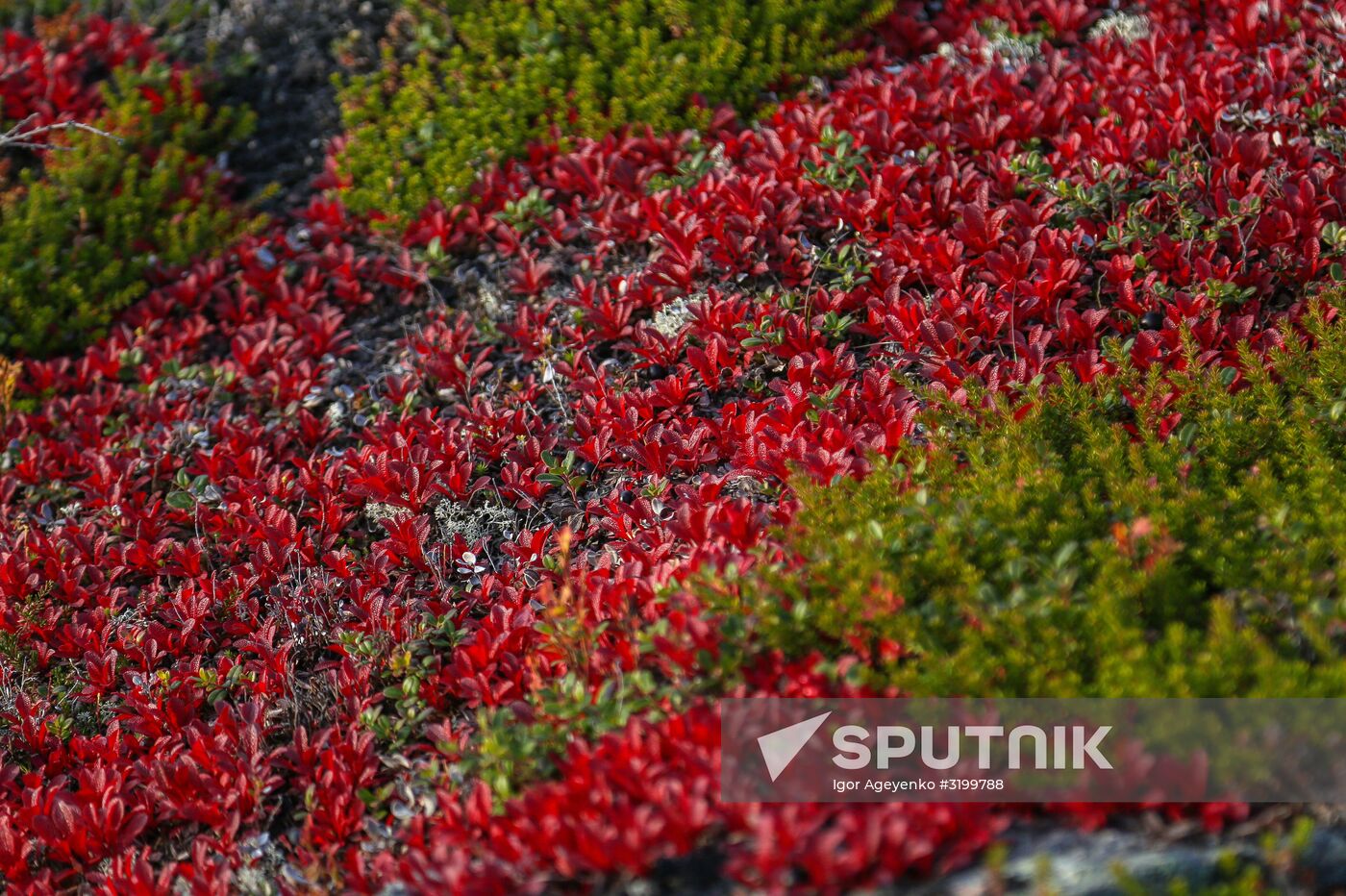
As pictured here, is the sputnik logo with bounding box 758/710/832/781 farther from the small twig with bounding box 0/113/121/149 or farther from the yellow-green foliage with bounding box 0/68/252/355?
the yellow-green foliage with bounding box 0/68/252/355

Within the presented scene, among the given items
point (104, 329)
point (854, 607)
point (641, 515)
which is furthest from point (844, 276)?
point (104, 329)

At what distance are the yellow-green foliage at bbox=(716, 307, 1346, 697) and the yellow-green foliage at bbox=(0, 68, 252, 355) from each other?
14.6 feet

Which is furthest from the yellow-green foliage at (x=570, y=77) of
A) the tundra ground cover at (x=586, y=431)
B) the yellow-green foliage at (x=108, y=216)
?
the yellow-green foliage at (x=108, y=216)

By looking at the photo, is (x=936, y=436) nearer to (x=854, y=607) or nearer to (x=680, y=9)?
(x=854, y=607)

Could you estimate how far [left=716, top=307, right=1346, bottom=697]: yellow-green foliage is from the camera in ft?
9.37

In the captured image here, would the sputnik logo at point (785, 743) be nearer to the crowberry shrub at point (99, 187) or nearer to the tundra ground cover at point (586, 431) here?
the tundra ground cover at point (586, 431)

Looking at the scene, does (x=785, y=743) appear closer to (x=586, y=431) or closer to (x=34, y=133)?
(x=586, y=431)

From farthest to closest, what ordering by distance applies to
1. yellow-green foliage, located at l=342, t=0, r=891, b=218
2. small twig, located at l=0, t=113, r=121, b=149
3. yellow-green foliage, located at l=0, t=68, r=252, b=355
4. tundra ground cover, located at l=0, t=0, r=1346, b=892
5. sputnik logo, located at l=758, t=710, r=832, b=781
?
yellow-green foliage, located at l=342, t=0, r=891, b=218
yellow-green foliage, located at l=0, t=68, r=252, b=355
small twig, located at l=0, t=113, r=121, b=149
tundra ground cover, located at l=0, t=0, r=1346, b=892
sputnik logo, located at l=758, t=710, r=832, b=781

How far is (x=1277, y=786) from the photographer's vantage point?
8.53 feet

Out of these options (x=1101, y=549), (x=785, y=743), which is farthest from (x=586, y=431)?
(x=1101, y=549)

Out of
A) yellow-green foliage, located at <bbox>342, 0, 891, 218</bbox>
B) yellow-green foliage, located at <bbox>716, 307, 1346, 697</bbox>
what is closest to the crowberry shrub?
yellow-green foliage, located at <bbox>342, 0, 891, 218</bbox>

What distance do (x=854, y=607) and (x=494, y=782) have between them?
1.18 meters

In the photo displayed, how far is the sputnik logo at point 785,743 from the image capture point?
284 cm

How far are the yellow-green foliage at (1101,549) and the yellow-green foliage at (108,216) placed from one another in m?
4.44
